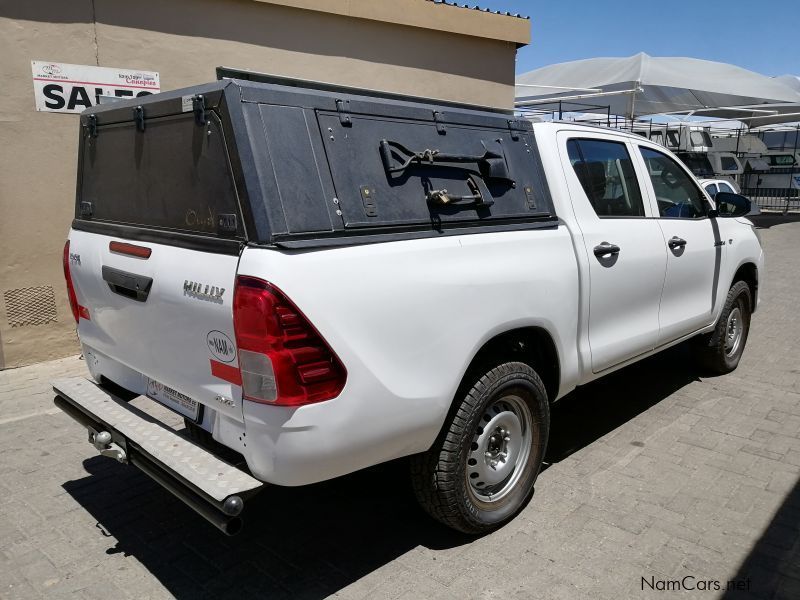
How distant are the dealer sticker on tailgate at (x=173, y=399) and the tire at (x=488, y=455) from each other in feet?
3.33

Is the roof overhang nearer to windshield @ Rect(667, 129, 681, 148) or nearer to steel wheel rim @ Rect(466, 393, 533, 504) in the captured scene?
steel wheel rim @ Rect(466, 393, 533, 504)

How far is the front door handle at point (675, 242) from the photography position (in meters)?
4.47

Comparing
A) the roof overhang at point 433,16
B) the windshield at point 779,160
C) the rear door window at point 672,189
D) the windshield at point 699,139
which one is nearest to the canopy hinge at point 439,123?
the rear door window at point 672,189

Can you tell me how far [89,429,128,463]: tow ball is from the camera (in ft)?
9.78

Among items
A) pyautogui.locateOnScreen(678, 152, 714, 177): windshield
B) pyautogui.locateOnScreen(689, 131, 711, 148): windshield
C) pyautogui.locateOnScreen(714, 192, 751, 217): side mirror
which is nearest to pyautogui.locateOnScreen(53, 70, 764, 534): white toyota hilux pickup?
pyautogui.locateOnScreen(714, 192, 751, 217): side mirror

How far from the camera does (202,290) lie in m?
2.58

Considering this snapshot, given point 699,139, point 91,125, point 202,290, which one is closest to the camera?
point 202,290

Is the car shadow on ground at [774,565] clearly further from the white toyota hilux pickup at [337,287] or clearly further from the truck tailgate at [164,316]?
the truck tailgate at [164,316]

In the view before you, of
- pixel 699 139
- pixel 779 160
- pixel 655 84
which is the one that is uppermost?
pixel 655 84

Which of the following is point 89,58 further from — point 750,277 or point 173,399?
point 750,277

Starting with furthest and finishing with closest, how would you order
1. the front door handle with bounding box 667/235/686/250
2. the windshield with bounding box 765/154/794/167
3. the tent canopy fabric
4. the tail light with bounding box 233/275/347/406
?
1. the windshield with bounding box 765/154/794/167
2. the tent canopy fabric
3. the front door handle with bounding box 667/235/686/250
4. the tail light with bounding box 233/275/347/406

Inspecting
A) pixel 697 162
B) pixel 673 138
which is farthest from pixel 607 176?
pixel 697 162

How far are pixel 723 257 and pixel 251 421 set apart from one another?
13.8 ft

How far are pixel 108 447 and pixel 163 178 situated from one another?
4.11 ft
